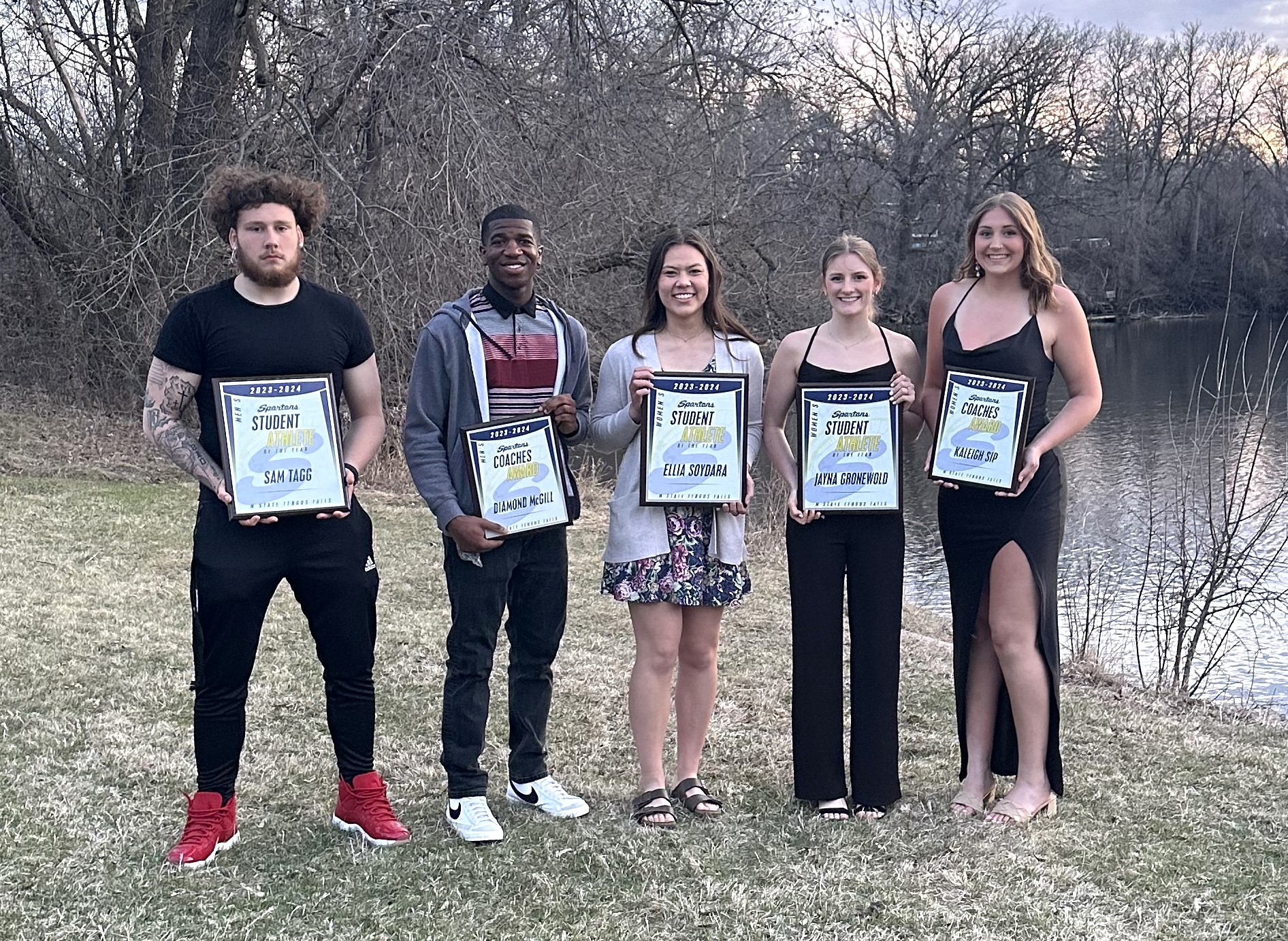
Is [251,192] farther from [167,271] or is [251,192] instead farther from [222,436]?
[167,271]

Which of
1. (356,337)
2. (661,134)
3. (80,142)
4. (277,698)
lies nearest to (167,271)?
(80,142)

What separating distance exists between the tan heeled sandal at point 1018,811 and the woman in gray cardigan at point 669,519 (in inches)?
44.4

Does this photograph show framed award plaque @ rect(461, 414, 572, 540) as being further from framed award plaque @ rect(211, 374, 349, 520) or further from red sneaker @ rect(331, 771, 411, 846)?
red sneaker @ rect(331, 771, 411, 846)

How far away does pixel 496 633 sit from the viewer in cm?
388

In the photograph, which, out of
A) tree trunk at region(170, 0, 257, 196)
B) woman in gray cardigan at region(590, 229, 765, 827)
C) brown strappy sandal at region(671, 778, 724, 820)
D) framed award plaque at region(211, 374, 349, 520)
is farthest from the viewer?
tree trunk at region(170, 0, 257, 196)

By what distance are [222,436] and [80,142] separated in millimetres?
13503

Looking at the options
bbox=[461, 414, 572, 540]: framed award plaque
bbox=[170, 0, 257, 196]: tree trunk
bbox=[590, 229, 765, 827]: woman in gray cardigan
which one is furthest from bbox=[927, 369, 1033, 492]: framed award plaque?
bbox=[170, 0, 257, 196]: tree trunk

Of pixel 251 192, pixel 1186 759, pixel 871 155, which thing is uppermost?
pixel 871 155

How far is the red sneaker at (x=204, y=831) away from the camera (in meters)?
3.69

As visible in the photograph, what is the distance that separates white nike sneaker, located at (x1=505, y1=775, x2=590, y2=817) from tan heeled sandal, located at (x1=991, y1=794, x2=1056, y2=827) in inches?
56.5

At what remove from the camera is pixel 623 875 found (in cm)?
368

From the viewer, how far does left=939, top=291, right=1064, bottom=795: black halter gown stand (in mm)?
3943

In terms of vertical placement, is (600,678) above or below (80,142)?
below

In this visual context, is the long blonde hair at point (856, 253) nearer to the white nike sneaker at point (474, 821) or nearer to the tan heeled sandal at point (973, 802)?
the tan heeled sandal at point (973, 802)
